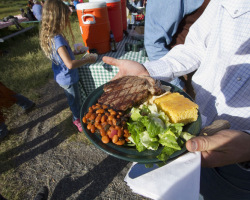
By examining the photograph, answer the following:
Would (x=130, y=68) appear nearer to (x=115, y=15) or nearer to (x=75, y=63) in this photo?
(x=75, y=63)

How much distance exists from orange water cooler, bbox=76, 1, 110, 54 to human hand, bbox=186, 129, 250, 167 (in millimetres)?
3200

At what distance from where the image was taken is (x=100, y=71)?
12.0 ft

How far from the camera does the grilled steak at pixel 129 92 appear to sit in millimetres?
1986

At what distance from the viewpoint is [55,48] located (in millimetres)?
3273

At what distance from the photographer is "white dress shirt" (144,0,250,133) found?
66.3 inches

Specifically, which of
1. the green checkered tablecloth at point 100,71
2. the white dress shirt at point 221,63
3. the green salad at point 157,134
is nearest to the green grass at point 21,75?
the green checkered tablecloth at point 100,71

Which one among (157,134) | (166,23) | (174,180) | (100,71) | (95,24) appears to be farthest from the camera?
(100,71)

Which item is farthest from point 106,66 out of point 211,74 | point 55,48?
point 211,74

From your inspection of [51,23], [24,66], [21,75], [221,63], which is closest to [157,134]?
[221,63]

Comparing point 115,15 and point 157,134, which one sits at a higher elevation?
point 115,15

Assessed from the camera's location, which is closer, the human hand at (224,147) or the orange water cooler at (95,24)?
the human hand at (224,147)

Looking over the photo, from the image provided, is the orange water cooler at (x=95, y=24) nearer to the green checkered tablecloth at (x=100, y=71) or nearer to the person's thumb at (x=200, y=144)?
the green checkered tablecloth at (x=100, y=71)

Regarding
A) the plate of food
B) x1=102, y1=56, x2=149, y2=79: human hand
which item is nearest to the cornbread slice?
the plate of food

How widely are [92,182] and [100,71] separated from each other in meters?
2.49
